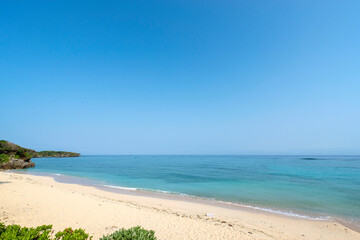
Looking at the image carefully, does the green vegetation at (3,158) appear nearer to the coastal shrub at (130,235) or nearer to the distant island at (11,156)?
the distant island at (11,156)

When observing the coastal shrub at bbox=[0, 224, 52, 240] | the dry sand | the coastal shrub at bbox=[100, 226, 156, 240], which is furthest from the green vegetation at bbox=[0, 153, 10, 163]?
the coastal shrub at bbox=[100, 226, 156, 240]

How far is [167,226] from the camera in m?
9.62

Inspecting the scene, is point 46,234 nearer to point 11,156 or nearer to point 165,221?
point 165,221

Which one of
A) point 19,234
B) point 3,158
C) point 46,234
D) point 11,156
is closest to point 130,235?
point 46,234

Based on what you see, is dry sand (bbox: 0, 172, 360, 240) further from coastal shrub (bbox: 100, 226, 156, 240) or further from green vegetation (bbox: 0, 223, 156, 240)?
green vegetation (bbox: 0, 223, 156, 240)

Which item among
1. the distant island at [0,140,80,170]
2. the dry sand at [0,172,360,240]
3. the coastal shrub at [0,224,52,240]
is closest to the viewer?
the coastal shrub at [0,224,52,240]

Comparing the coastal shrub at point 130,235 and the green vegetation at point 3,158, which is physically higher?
the coastal shrub at point 130,235

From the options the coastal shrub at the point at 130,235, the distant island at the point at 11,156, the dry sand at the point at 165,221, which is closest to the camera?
the coastal shrub at the point at 130,235

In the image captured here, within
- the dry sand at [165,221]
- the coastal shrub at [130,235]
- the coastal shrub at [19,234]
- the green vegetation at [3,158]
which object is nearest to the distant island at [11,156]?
the green vegetation at [3,158]

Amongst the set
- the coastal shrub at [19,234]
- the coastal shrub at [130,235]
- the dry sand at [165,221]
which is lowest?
the dry sand at [165,221]

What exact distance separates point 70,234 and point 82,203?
403 inches

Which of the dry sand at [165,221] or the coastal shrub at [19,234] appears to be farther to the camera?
the dry sand at [165,221]

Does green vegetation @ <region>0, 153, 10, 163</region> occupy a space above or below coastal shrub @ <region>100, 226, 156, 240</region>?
below

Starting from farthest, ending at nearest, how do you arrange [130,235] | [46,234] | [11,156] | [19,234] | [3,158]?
1. [11,156]
2. [3,158]
3. [130,235]
4. [19,234]
5. [46,234]
